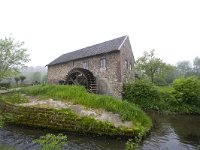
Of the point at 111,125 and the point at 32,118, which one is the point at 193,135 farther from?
the point at 32,118

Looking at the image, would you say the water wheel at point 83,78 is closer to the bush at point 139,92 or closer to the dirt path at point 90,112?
the bush at point 139,92

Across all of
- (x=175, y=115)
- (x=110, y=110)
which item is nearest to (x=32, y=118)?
(x=110, y=110)

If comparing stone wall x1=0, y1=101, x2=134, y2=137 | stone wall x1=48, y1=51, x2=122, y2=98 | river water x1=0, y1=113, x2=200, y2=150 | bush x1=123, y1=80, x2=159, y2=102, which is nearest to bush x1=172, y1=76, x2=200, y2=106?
bush x1=123, y1=80, x2=159, y2=102

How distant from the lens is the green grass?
9938mm

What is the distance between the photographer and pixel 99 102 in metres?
11.1

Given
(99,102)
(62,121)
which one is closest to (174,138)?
(99,102)

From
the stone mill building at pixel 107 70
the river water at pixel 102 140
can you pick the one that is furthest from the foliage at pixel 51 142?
the stone mill building at pixel 107 70

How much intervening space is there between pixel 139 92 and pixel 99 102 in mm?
7290

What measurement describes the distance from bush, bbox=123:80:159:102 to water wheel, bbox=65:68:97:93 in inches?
118

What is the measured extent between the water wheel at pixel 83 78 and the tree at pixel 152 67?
17.8 meters

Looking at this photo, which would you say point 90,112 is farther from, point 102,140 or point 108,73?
point 108,73

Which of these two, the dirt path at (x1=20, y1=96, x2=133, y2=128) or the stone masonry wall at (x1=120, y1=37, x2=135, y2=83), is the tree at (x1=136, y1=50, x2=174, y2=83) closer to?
the stone masonry wall at (x1=120, y1=37, x2=135, y2=83)

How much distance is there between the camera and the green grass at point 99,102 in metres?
9.94

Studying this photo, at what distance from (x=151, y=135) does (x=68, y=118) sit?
418 cm
